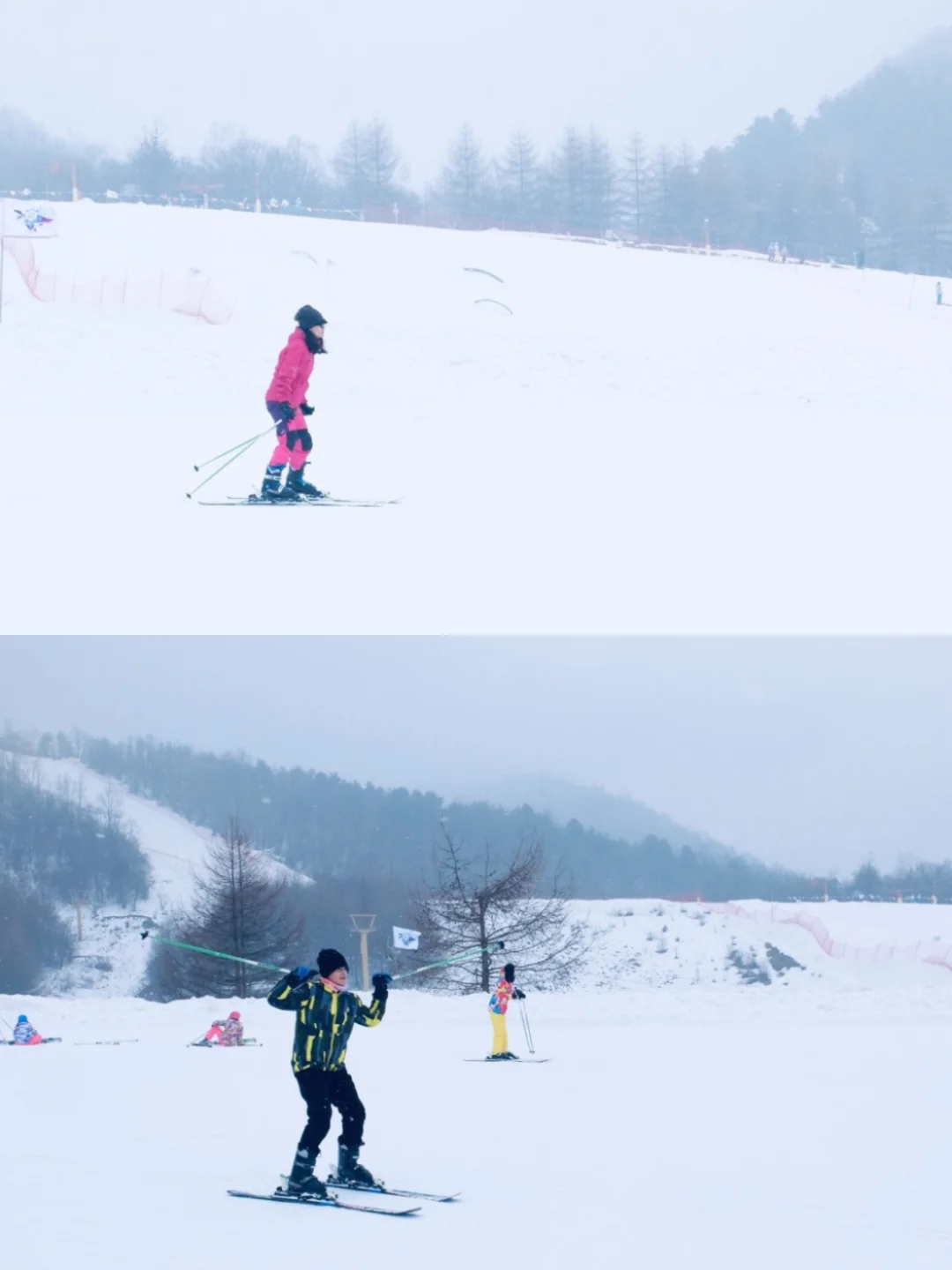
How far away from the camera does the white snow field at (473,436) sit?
10.1 meters

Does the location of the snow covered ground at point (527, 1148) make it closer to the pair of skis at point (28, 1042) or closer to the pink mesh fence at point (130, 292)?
the pair of skis at point (28, 1042)

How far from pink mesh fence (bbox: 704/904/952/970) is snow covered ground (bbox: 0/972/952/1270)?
7.39ft

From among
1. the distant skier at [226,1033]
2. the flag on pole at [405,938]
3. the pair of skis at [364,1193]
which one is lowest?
the pair of skis at [364,1193]

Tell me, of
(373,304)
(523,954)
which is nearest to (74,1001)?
(523,954)

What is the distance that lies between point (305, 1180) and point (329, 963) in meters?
0.85

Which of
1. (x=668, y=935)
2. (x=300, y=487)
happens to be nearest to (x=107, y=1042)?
(x=300, y=487)

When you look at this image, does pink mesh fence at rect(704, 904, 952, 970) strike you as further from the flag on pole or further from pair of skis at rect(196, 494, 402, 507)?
the flag on pole

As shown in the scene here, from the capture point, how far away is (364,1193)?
5598 millimetres

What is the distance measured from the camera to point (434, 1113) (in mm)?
7285

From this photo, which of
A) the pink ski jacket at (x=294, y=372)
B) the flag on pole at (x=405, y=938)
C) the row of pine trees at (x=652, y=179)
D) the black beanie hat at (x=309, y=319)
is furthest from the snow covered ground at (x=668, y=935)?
the row of pine trees at (x=652, y=179)

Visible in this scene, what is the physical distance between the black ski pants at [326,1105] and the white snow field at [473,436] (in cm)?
427

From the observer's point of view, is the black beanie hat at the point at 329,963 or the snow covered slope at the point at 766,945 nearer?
the black beanie hat at the point at 329,963

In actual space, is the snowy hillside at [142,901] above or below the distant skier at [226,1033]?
above

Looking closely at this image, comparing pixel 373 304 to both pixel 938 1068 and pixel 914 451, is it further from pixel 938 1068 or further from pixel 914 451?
pixel 938 1068
